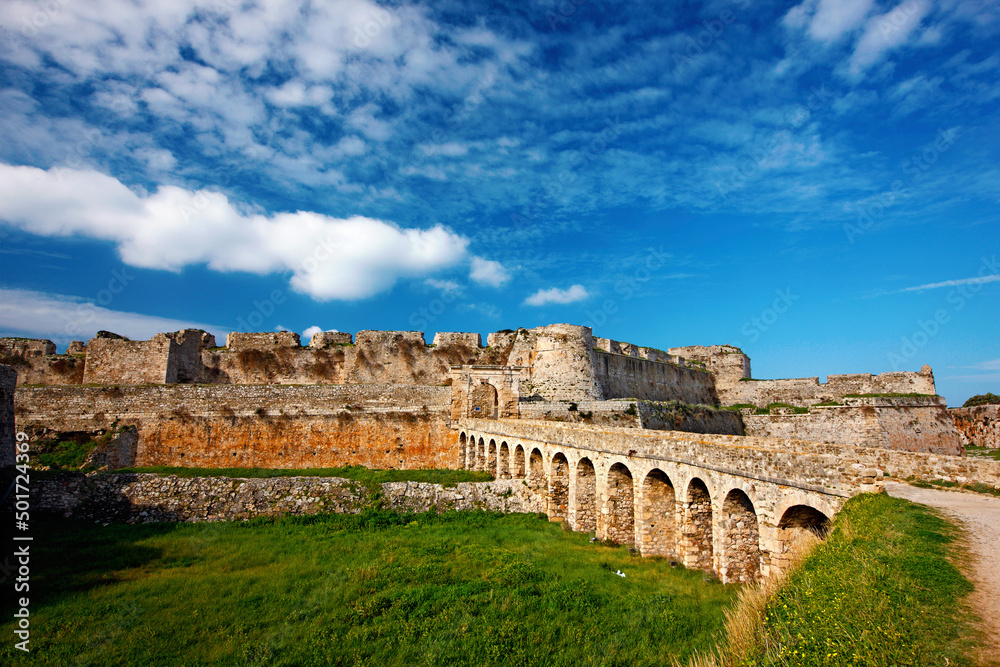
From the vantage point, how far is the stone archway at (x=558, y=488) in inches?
620

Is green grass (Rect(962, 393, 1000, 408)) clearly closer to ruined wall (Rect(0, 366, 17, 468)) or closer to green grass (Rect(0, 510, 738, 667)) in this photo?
green grass (Rect(0, 510, 738, 667))

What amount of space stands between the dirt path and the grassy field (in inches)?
4.4

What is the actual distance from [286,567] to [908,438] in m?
30.1

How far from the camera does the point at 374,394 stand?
26.4 metres

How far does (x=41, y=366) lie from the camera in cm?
2717

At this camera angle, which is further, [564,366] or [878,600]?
[564,366]

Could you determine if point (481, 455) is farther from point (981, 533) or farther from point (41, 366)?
point (41, 366)

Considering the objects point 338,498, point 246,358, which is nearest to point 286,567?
point 338,498

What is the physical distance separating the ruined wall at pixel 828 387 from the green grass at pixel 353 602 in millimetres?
24569

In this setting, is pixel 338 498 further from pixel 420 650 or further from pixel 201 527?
pixel 420 650

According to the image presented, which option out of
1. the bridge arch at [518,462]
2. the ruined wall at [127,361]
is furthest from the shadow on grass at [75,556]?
the ruined wall at [127,361]

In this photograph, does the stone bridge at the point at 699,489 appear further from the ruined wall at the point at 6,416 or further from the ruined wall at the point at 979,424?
the ruined wall at the point at 979,424

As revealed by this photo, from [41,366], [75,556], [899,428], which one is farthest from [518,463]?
[41,366]

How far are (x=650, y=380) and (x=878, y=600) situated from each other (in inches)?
1200
